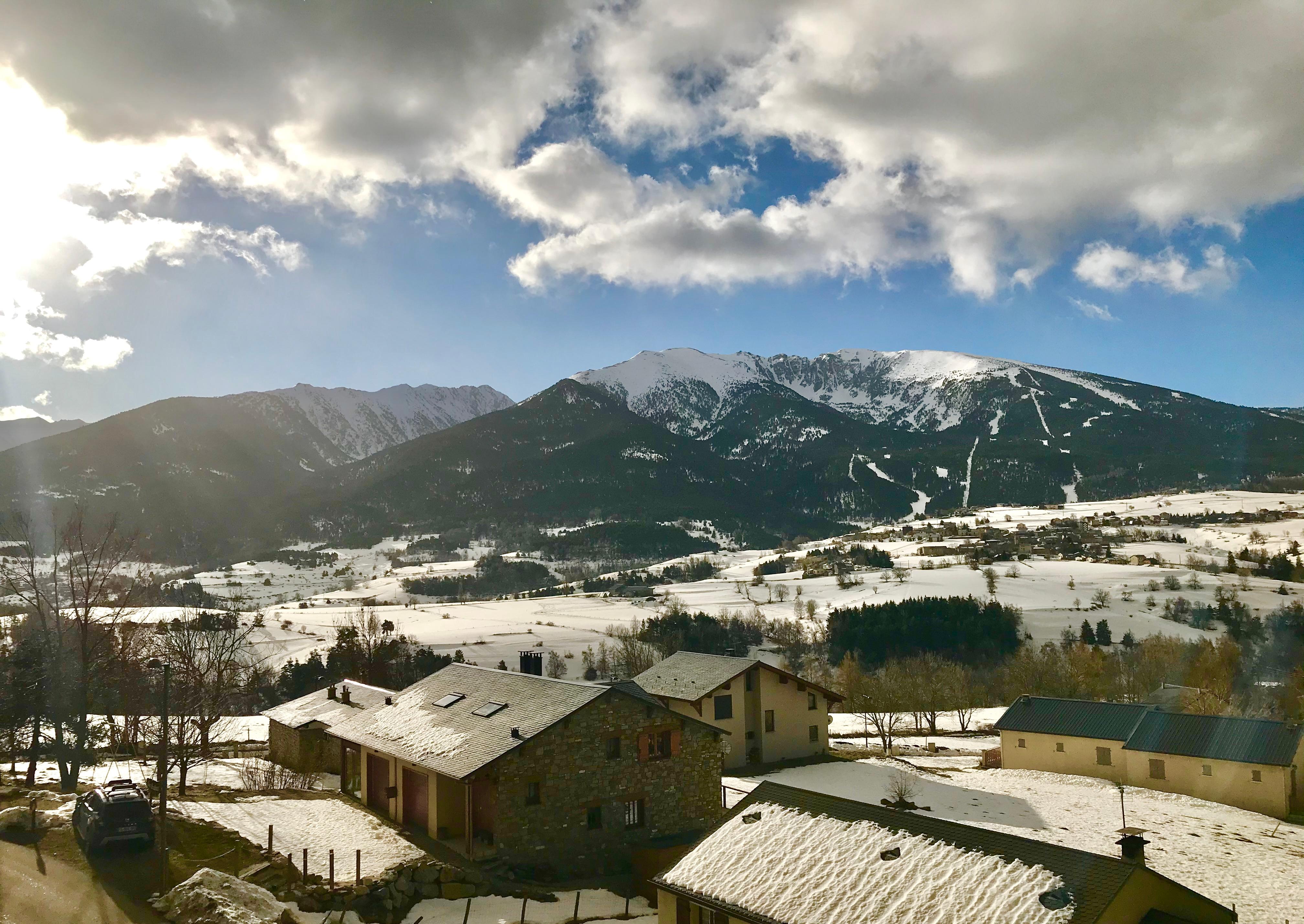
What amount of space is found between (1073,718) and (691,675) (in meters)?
27.2

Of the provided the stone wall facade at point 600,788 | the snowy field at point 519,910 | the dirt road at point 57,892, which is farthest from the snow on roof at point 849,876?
the dirt road at point 57,892

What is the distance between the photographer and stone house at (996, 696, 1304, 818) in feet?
143

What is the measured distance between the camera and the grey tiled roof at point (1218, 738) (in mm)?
43719

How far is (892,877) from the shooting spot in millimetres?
17391

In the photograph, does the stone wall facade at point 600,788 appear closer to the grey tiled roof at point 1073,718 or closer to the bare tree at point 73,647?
the bare tree at point 73,647

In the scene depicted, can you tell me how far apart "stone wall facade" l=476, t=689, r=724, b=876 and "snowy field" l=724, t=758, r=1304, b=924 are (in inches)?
423

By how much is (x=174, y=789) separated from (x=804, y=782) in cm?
3236

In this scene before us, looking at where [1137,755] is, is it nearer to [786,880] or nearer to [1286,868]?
[1286,868]

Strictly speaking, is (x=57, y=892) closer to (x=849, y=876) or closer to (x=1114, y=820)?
(x=849, y=876)

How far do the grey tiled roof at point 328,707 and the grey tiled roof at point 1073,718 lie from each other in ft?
142

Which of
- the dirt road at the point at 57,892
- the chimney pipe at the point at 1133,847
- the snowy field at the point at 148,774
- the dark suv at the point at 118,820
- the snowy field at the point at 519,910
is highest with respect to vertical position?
the chimney pipe at the point at 1133,847

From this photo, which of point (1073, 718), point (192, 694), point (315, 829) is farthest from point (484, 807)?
point (1073, 718)

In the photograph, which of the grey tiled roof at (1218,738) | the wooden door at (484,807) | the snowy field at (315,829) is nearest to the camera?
the snowy field at (315,829)

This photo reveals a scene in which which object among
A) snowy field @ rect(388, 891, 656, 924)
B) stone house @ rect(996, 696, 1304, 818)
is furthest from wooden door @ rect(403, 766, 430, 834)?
stone house @ rect(996, 696, 1304, 818)
